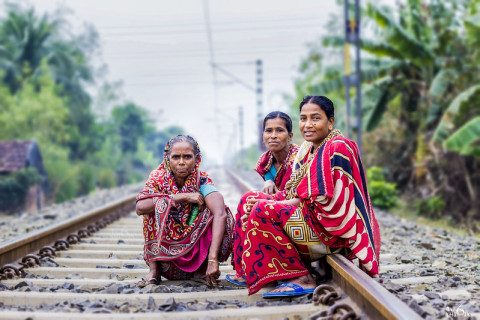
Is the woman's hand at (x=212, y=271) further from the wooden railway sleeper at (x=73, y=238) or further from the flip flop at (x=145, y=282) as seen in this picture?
the wooden railway sleeper at (x=73, y=238)

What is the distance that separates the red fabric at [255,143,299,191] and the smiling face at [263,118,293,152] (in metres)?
0.09

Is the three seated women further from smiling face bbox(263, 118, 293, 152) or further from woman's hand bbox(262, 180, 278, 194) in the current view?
woman's hand bbox(262, 180, 278, 194)

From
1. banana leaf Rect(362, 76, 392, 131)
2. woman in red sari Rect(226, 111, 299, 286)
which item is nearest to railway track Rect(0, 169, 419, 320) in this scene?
woman in red sari Rect(226, 111, 299, 286)

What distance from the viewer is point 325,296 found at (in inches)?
109

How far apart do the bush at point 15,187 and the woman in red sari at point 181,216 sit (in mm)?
16917

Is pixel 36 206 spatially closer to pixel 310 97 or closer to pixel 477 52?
pixel 477 52

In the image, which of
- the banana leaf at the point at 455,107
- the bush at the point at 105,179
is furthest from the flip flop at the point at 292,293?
the bush at the point at 105,179

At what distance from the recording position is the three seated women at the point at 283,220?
3062 millimetres

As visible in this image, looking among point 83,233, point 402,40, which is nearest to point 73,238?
point 83,233

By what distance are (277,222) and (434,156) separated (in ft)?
41.0

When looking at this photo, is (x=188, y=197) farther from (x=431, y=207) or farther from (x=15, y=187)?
(x=15, y=187)

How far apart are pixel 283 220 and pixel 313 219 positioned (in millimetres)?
180

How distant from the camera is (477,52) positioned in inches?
555

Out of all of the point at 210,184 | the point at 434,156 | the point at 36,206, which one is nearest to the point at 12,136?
the point at 36,206
